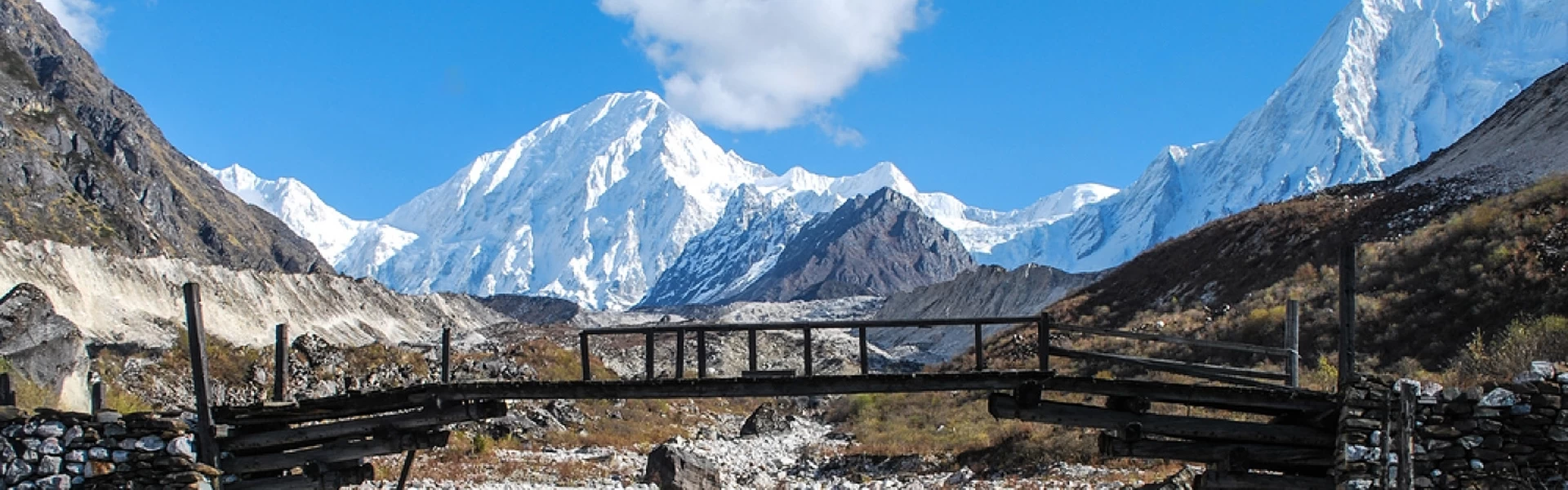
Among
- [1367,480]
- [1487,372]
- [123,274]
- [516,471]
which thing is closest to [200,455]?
[516,471]

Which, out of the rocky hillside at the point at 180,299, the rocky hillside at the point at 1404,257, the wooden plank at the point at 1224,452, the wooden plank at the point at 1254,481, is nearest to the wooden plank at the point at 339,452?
the wooden plank at the point at 1224,452

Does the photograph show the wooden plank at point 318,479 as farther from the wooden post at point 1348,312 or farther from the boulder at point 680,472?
the wooden post at point 1348,312

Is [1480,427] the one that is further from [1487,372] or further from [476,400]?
[476,400]

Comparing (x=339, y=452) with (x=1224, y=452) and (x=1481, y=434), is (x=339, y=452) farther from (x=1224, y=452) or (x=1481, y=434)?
(x=1481, y=434)

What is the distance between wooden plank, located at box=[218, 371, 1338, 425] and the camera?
15.9 m

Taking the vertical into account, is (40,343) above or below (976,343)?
below

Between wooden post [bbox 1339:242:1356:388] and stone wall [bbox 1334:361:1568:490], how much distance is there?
73 cm

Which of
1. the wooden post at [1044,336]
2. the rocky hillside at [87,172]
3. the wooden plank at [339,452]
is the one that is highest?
the rocky hillside at [87,172]

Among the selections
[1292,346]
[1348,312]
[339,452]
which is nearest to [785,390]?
[339,452]

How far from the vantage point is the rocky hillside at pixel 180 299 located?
61156 millimetres

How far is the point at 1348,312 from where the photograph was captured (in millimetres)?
15359

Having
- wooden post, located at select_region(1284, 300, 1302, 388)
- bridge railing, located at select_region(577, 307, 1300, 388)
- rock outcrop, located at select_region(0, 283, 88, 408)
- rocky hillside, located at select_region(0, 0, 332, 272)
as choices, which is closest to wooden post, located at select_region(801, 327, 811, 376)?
bridge railing, located at select_region(577, 307, 1300, 388)

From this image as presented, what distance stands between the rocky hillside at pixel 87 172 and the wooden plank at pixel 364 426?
70.9 m

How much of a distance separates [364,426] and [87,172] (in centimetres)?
12444
